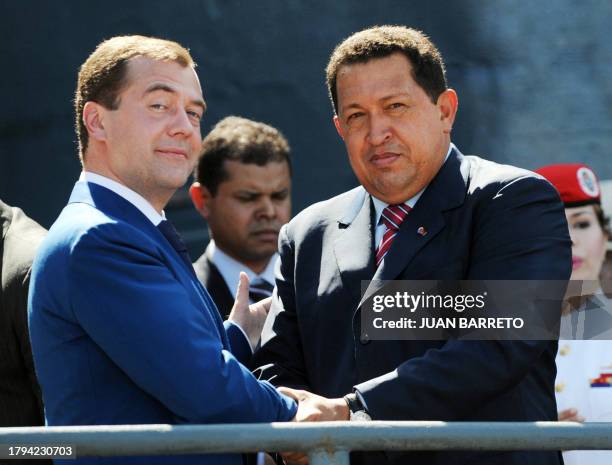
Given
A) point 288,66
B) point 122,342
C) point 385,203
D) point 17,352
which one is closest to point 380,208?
point 385,203

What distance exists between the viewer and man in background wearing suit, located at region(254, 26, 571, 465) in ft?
8.94

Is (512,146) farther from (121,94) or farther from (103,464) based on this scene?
(103,464)

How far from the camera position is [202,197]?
492 cm

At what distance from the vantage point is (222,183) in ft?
15.9

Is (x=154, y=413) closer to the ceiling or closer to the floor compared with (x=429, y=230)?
closer to the floor

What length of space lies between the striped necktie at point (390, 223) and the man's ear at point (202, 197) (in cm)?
191

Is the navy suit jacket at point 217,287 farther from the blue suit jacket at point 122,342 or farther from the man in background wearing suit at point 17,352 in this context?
the blue suit jacket at point 122,342

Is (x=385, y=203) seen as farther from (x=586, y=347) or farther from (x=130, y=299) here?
(x=586, y=347)

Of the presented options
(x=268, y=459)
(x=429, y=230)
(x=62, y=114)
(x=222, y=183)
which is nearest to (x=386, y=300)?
(x=429, y=230)

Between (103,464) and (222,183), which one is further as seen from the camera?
(222,183)

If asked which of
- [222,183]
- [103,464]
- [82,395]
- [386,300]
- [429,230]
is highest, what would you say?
[222,183]

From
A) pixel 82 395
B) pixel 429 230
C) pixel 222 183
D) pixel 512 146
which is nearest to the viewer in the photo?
pixel 82 395

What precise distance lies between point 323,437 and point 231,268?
7.98 ft

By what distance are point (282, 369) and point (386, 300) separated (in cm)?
39
